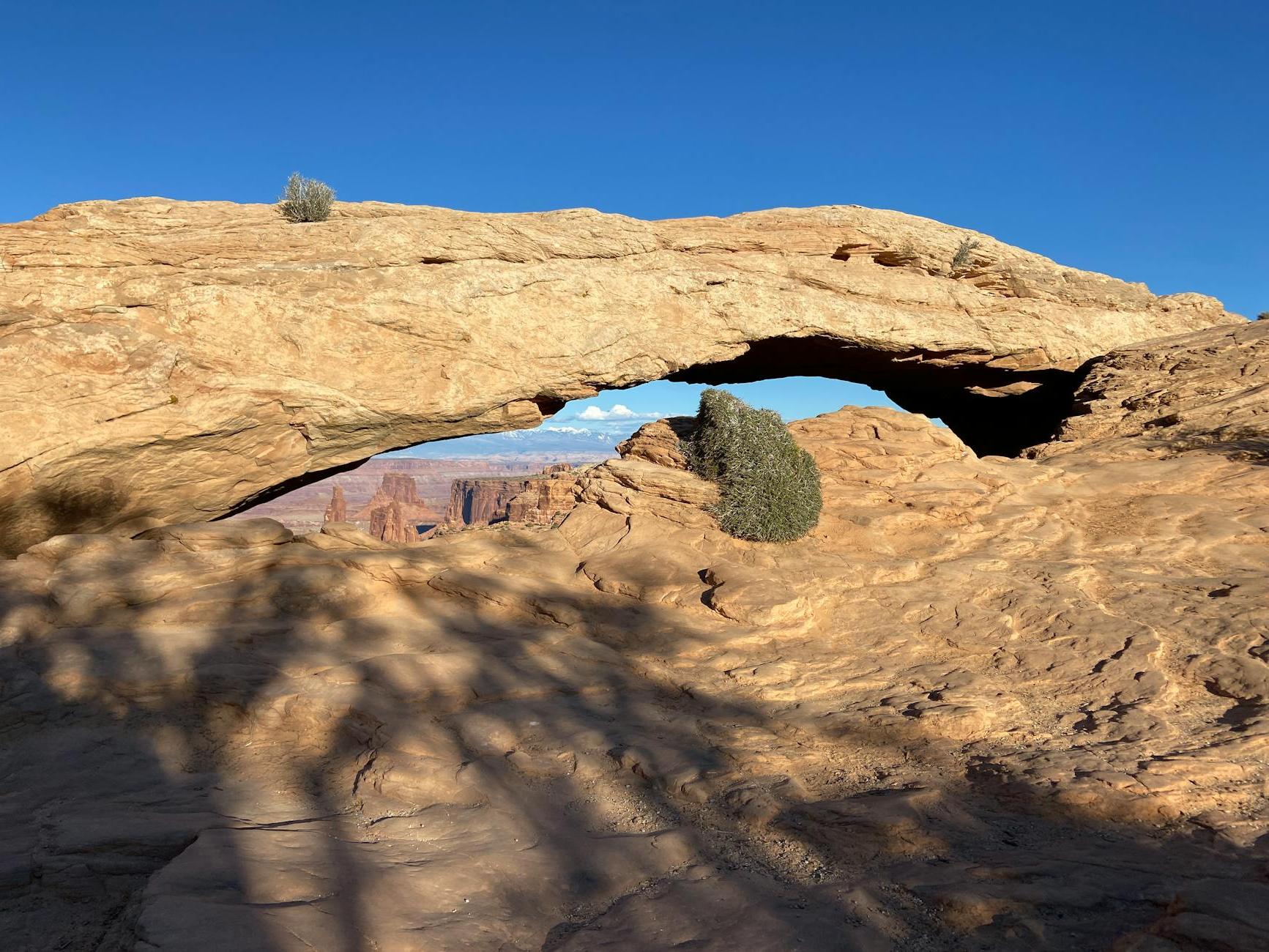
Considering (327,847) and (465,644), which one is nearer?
(327,847)

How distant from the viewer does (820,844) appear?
5.37 m

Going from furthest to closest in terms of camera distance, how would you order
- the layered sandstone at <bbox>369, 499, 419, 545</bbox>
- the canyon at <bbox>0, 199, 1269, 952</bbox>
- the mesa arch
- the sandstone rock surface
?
1. the layered sandstone at <bbox>369, 499, 419, 545</bbox>
2. the sandstone rock surface
3. the mesa arch
4. the canyon at <bbox>0, 199, 1269, 952</bbox>

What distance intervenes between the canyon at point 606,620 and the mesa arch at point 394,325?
7 cm

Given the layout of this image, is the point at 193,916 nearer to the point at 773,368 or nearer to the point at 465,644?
the point at 465,644

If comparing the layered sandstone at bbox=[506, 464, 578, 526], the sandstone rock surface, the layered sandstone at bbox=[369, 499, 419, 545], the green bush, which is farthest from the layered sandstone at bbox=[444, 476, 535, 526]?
the green bush

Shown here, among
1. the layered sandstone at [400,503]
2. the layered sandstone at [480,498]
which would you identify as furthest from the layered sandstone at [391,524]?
the layered sandstone at [480,498]

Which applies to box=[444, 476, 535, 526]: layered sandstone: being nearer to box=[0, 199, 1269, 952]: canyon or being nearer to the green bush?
box=[0, 199, 1269, 952]: canyon

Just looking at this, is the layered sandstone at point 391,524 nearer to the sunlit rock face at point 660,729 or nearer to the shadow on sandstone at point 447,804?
the sunlit rock face at point 660,729

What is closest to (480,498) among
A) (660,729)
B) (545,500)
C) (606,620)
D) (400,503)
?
(400,503)

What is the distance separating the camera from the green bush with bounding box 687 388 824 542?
1222cm

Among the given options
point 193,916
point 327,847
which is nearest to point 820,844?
point 327,847

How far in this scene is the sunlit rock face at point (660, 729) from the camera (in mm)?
4348

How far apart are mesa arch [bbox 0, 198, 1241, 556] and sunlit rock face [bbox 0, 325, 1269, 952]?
2.55 metres

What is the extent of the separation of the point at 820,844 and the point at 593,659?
3.95m
